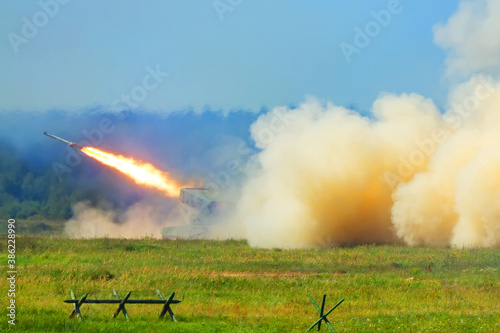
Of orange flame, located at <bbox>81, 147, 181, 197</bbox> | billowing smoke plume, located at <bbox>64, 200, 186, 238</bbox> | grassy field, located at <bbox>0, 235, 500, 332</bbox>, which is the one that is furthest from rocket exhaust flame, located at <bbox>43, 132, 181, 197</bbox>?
billowing smoke plume, located at <bbox>64, 200, 186, 238</bbox>

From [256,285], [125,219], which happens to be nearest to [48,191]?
[125,219]

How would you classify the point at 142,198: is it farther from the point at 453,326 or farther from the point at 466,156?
the point at 453,326

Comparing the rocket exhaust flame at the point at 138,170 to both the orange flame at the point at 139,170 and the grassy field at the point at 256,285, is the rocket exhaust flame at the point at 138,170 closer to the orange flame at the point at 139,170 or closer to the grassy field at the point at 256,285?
the orange flame at the point at 139,170

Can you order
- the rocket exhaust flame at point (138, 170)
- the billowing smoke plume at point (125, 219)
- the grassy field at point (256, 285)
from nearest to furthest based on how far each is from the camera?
the grassy field at point (256, 285), the rocket exhaust flame at point (138, 170), the billowing smoke plume at point (125, 219)

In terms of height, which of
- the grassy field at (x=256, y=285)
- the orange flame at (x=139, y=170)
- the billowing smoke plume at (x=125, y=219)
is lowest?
the grassy field at (x=256, y=285)

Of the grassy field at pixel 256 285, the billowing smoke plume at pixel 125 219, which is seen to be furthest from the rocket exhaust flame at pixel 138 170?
the billowing smoke plume at pixel 125 219

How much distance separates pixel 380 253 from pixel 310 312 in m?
18.4

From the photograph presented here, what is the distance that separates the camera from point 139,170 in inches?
1938

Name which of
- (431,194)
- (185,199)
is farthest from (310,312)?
(185,199)

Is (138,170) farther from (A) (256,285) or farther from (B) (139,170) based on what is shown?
(A) (256,285)

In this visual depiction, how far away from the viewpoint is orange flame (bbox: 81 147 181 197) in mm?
45219

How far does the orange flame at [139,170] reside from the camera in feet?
148

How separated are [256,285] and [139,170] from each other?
22650 mm

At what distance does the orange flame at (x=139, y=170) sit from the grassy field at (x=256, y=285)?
5214mm
